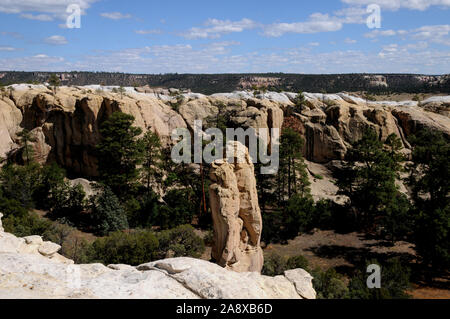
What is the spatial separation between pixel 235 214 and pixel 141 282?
5792 millimetres

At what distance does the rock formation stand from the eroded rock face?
12.9 ft

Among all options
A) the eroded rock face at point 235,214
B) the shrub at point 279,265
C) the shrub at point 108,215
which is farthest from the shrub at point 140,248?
the shrub at point 108,215

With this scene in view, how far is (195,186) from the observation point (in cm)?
3212

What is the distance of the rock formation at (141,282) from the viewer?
7152mm

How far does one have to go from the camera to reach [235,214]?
42.2 ft

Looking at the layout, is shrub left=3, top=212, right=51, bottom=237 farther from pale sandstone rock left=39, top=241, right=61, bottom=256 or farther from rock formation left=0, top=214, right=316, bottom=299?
rock formation left=0, top=214, right=316, bottom=299

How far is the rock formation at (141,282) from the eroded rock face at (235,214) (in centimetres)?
394

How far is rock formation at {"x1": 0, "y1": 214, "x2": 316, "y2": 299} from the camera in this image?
7.15 metres

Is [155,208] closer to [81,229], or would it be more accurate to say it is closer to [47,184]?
[81,229]

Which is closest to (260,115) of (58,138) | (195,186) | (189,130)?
(189,130)

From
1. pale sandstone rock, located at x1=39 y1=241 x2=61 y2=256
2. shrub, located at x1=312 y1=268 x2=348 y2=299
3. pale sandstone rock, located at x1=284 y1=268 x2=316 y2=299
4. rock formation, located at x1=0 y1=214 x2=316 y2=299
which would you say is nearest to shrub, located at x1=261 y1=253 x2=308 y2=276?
shrub, located at x1=312 y1=268 x2=348 y2=299

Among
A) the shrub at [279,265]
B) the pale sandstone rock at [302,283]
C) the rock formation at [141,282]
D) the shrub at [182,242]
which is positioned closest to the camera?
the rock formation at [141,282]

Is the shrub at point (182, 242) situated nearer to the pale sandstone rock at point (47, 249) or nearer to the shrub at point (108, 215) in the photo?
the shrub at point (108, 215)

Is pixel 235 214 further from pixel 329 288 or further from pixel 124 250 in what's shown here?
pixel 124 250
